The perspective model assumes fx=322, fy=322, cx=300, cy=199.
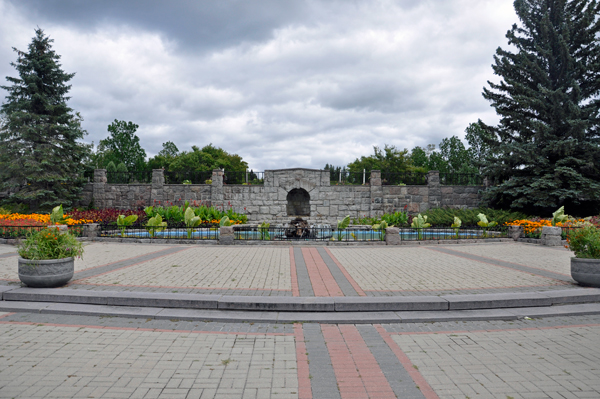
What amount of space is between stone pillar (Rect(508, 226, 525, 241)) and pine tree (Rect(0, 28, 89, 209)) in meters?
24.7

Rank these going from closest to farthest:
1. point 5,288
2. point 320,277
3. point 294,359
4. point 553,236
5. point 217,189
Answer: point 294,359
point 5,288
point 320,277
point 553,236
point 217,189

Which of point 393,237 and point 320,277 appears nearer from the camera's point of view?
point 320,277

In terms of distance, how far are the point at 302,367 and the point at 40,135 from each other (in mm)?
23718

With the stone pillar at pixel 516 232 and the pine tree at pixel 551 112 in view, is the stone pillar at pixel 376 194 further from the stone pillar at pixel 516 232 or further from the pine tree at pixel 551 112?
the stone pillar at pixel 516 232

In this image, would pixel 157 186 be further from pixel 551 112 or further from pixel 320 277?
pixel 551 112

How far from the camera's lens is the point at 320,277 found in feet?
24.0

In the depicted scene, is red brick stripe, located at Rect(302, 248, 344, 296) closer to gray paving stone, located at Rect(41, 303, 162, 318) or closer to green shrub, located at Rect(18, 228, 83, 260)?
gray paving stone, located at Rect(41, 303, 162, 318)

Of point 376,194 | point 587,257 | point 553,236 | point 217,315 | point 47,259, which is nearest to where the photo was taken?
point 217,315

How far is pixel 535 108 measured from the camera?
59.9 ft

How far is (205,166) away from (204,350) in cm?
5119

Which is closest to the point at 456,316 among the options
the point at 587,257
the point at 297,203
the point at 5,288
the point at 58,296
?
the point at 587,257

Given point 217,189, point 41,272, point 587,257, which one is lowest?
point 41,272

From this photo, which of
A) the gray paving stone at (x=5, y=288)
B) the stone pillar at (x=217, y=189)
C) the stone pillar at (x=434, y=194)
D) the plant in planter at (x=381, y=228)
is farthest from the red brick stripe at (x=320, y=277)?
the stone pillar at (x=434, y=194)

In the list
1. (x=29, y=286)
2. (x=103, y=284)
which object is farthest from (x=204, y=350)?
(x=29, y=286)
